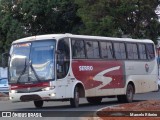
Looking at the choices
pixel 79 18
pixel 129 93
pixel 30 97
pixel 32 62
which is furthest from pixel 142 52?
pixel 79 18

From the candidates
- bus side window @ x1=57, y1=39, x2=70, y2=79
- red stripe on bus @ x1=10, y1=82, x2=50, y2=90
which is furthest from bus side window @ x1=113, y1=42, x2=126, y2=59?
red stripe on bus @ x1=10, y1=82, x2=50, y2=90

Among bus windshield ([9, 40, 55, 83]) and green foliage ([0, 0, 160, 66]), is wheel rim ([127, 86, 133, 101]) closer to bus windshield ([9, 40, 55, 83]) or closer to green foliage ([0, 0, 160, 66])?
bus windshield ([9, 40, 55, 83])

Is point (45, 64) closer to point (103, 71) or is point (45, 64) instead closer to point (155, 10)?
point (103, 71)

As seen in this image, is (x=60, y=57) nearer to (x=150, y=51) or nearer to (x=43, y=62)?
(x=43, y=62)

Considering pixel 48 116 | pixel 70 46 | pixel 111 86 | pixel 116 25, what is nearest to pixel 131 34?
pixel 116 25

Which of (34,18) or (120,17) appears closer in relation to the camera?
(120,17)

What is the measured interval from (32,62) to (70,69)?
179 centimetres

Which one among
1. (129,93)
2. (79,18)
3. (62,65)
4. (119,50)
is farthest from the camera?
(79,18)

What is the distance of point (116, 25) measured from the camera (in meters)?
47.5

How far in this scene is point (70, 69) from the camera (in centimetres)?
2666

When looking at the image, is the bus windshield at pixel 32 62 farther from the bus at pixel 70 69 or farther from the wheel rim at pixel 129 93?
the wheel rim at pixel 129 93

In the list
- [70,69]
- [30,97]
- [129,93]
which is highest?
[70,69]

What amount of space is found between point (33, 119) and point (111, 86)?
10.4 m

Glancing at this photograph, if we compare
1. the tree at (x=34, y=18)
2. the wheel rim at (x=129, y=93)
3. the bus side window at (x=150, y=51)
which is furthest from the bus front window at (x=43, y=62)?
the tree at (x=34, y=18)
